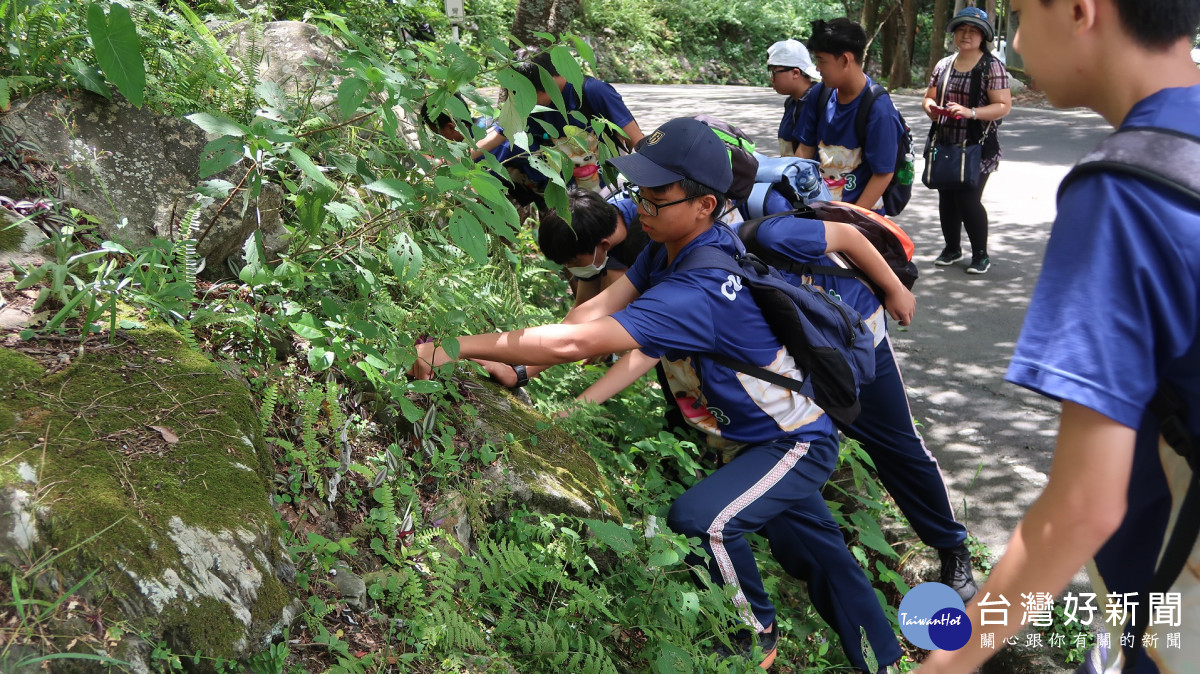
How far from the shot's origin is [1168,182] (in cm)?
126

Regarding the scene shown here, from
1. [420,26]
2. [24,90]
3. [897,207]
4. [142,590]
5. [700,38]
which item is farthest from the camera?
[700,38]

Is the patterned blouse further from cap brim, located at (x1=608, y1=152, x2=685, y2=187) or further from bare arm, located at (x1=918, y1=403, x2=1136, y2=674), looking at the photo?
bare arm, located at (x1=918, y1=403, x2=1136, y2=674)

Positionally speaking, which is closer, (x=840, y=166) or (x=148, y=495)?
(x=148, y=495)

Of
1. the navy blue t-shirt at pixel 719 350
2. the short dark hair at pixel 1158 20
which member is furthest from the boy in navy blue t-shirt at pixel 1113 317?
the navy blue t-shirt at pixel 719 350

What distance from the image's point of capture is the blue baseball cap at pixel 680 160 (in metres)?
3.20

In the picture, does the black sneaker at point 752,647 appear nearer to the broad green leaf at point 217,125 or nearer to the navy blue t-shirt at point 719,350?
the navy blue t-shirt at point 719,350

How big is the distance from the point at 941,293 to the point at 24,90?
664 cm

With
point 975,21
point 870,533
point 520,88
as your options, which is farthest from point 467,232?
point 975,21

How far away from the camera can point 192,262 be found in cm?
294

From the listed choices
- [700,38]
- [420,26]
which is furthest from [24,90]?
[700,38]

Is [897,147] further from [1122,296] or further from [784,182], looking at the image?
[1122,296]

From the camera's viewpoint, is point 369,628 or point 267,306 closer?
point 369,628

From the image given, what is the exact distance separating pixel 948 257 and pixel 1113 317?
7.07 m

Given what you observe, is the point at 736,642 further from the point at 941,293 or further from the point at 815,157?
the point at 941,293
